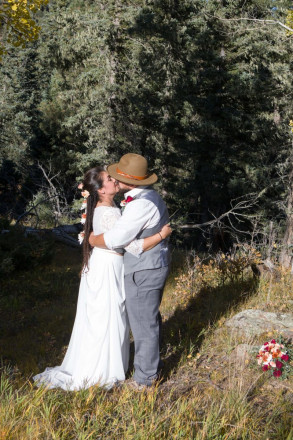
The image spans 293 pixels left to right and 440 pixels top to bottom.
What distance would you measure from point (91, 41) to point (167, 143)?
6559 mm

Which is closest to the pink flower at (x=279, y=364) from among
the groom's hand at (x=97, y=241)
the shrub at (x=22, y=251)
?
the groom's hand at (x=97, y=241)

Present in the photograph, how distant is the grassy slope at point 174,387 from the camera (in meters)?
2.91

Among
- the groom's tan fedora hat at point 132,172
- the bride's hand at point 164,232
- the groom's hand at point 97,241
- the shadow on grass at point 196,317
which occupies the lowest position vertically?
the shadow on grass at point 196,317

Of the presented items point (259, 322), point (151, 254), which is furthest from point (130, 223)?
point (259, 322)

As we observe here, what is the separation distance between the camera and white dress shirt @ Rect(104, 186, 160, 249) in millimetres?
3623

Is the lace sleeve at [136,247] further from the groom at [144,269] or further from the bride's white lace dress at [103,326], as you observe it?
the bride's white lace dress at [103,326]

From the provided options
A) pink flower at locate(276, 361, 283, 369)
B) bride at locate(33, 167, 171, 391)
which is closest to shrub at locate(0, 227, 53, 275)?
bride at locate(33, 167, 171, 391)

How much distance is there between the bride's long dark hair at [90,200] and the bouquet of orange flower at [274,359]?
68.9 inches

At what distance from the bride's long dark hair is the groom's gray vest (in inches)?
21.2

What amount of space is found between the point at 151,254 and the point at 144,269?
0.44ft

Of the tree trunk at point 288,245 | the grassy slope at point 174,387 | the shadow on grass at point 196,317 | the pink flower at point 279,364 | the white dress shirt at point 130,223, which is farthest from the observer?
the tree trunk at point 288,245

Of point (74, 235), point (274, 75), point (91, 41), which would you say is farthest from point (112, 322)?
point (274, 75)

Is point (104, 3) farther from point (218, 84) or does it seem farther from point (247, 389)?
point (247, 389)

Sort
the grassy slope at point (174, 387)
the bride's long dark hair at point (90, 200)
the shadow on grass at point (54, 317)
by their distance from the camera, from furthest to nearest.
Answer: the shadow on grass at point (54, 317), the bride's long dark hair at point (90, 200), the grassy slope at point (174, 387)
